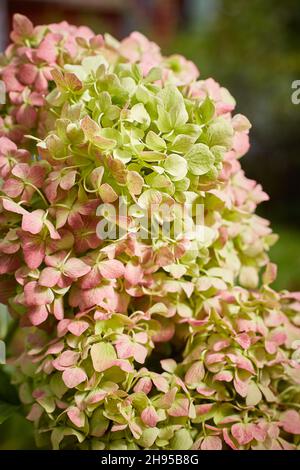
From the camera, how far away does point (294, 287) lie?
5.41ft

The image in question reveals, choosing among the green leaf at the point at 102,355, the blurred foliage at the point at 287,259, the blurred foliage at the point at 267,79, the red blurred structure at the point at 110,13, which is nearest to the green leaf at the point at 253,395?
the green leaf at the point at 102,355

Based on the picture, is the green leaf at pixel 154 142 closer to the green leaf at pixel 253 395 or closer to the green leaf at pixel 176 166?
the green leaf at pixel 176 166

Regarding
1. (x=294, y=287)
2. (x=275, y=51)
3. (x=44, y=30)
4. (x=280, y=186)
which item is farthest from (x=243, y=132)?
(x=275, y=51)

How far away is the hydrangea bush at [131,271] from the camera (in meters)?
→ 0.54

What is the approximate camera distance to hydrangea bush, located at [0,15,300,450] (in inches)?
21.2

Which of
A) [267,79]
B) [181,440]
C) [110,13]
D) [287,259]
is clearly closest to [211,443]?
[181,440]

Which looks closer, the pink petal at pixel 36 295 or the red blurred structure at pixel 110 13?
the pink petal at pixel 36 295

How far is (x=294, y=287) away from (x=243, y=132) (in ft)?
3.59

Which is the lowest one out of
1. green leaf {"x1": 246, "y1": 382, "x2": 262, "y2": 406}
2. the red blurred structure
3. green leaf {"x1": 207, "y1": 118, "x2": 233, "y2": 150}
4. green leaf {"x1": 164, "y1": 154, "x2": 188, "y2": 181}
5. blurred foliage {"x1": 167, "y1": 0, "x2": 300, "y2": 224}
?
green leaf {"x1": 246, "y1": 382, "x2": 262, "y2": 406}

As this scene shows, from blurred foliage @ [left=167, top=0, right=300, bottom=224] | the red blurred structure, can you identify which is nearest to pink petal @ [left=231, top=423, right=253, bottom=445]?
blurred foliage @ [left=167, top=0, right=300, bottom=224]

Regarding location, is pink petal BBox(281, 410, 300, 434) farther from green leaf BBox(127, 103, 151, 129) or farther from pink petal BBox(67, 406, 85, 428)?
green leaf BBox(127, 103, 151, 129)

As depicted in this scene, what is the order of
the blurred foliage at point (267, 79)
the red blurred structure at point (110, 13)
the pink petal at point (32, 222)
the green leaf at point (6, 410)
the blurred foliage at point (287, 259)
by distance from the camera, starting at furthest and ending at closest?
the red blurred structure at point (110, 13) → the blurred foliage at point (267, 79) → the blurred foliage at point (287, 259) → the green leaf at point (6, 410) → the pink petal at point (32, 222)

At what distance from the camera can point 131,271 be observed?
56cm

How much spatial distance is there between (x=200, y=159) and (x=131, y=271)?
0.11 m
